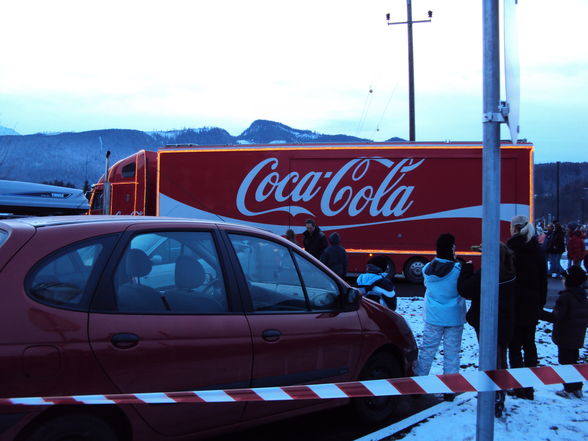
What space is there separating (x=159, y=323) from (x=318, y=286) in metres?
1.45

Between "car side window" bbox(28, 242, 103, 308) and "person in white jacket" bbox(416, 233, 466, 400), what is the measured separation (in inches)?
127

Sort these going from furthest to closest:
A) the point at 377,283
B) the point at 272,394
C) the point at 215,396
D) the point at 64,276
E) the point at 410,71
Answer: the point at 410,71, the point at 377,283, the point at 272,394, the point at 215,396, the point at 64,276

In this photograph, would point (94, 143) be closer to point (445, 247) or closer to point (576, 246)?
point (576, 246)

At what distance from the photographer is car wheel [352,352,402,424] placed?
454 cm

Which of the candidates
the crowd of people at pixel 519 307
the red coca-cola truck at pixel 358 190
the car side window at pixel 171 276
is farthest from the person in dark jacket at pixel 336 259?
the car side window at pixel 171 276

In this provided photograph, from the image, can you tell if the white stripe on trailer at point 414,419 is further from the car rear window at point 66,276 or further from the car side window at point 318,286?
the car rear window at point 66,276

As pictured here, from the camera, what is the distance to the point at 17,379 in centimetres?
269

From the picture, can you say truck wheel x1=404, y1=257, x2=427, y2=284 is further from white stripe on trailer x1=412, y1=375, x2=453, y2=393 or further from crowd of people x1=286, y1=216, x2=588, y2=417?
white stripe on trailer x1=412, y1=375, x2=453, y2=393

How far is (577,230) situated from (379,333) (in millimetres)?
11999

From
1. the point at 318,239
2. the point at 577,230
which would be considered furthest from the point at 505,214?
the point at 318,239

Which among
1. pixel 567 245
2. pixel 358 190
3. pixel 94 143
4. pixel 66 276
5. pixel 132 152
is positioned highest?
pixel 94 143

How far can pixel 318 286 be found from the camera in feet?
14.1

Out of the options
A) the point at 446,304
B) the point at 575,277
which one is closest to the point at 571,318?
the point at 575,277

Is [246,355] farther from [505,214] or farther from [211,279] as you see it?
Result: [505,214]
